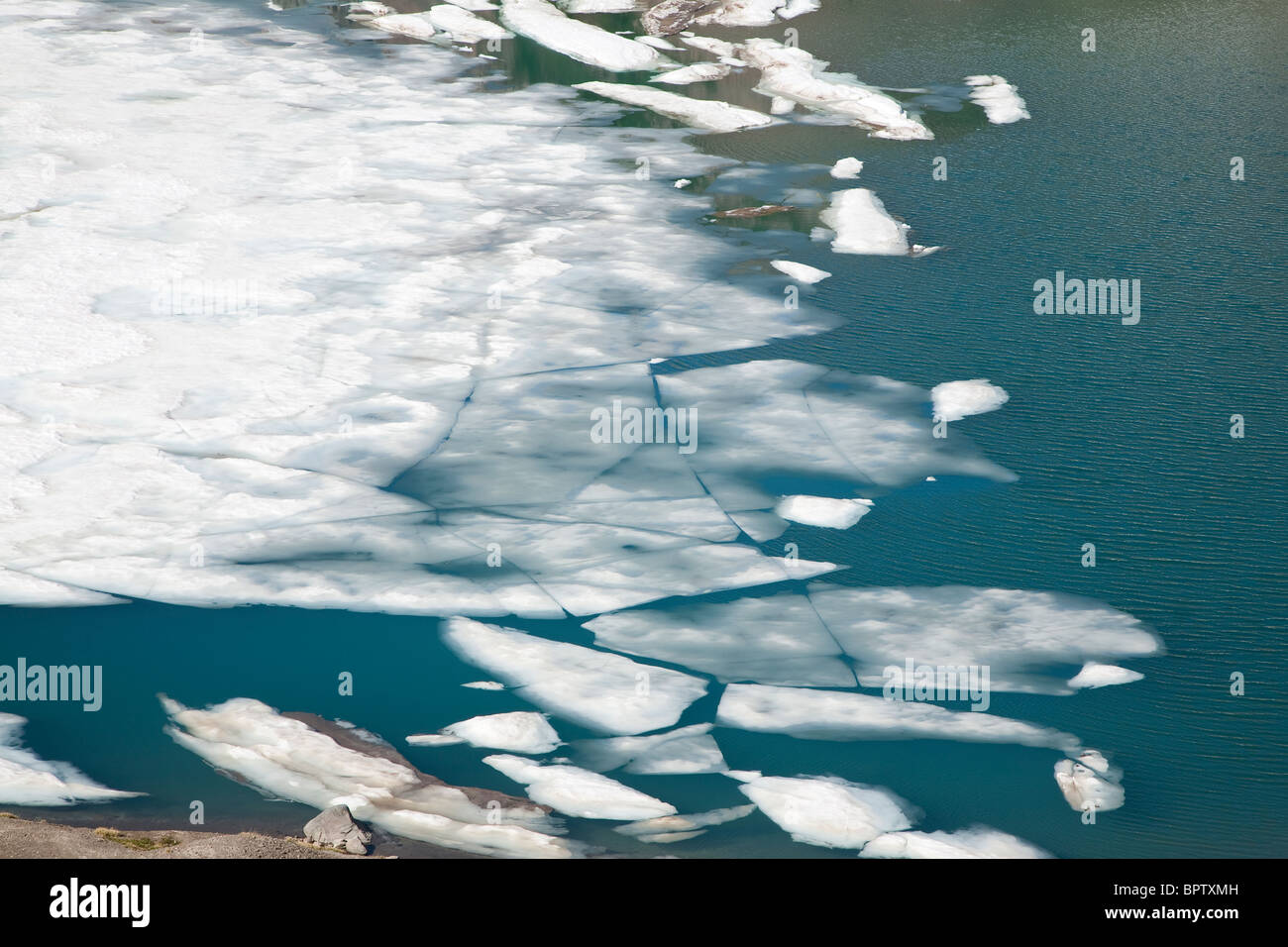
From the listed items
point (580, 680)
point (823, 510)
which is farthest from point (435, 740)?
point (823, 510)

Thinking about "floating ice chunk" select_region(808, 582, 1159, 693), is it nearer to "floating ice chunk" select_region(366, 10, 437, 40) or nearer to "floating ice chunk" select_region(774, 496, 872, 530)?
"floating ice chunk" select_region(774, 496, 872, 530)

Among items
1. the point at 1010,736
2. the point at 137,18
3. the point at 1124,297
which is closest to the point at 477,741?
the point at 1010,736

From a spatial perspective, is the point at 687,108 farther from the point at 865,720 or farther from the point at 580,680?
the point at 865,720

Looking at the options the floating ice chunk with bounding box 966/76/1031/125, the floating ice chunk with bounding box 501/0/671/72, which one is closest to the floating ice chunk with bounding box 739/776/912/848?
the floating ice chunk with bounding box 966/76/1031/125

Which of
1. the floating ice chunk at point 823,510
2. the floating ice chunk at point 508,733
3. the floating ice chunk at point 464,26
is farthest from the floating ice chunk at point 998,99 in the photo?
the floating ice chunk at point 508,733

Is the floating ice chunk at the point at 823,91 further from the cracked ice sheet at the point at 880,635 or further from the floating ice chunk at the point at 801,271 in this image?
the cracked ice sheet at the point at 880,635

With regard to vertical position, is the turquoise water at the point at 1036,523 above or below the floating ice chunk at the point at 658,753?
above

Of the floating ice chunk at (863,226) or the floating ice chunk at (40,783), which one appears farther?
the floating ice chunk at (863,226)
